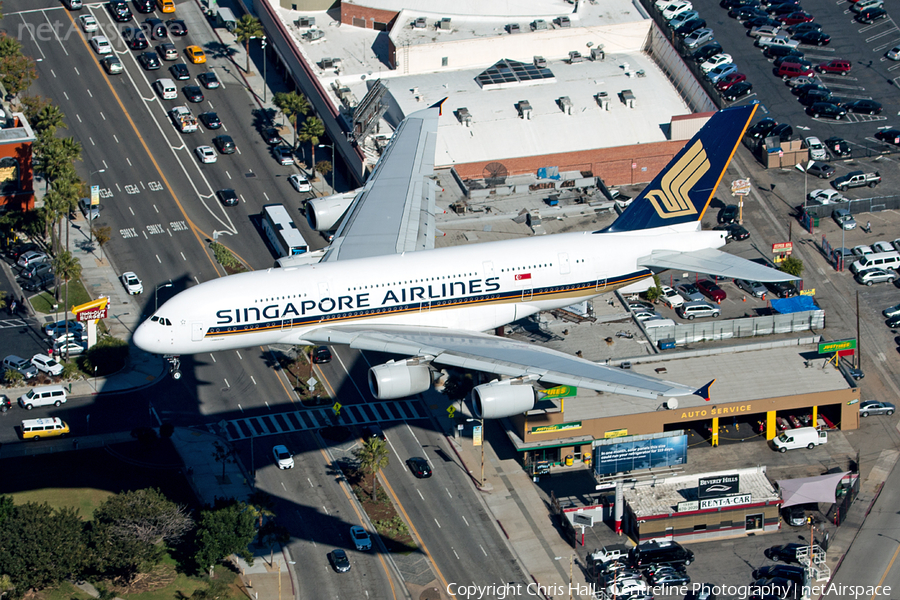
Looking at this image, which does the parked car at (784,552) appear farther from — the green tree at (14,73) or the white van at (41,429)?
the green tree at (14,73)

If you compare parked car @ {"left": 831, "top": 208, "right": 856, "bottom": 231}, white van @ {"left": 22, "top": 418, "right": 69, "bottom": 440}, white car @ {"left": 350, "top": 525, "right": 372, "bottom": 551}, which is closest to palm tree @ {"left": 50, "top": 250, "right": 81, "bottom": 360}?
white van @ {"left": 22, "top": 418, "right": 69, "bottom": 440}

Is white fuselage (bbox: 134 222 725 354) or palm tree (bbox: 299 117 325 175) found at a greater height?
white fuselage (bbox: 134 222 725 354)

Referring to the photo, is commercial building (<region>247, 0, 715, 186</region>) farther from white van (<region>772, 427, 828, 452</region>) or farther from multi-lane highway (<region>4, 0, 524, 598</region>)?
white van (<region>772, 427, 828, 452</region>)

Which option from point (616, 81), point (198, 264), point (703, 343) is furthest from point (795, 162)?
point (198, 264)

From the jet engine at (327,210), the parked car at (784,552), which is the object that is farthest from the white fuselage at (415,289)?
the parked car at (784,552)

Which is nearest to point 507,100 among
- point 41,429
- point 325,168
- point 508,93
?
point 508,93

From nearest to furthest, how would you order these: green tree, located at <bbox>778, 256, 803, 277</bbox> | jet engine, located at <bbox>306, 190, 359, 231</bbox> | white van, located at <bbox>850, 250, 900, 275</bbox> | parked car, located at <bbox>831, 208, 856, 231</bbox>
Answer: jet engine, located at <bbox>306, 190, 359, 231</bbox>
green tree, located at <bbox>778, 256, 803, 277</bbox>
white van, located at <bbox>850, 250, 900, 275</bbox>
parked car, located at <bbox>831, 208, 856, 231</bbox>
